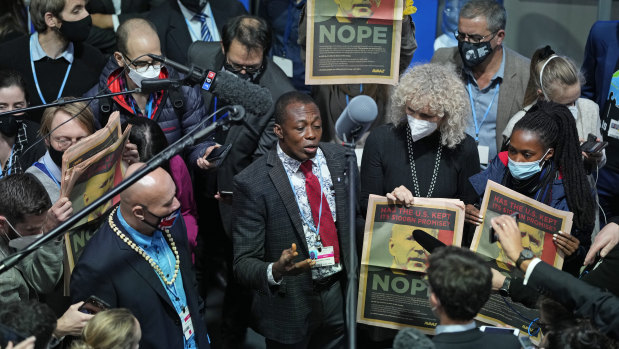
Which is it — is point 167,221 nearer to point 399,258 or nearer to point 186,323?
point 186,323

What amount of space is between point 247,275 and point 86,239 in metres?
1.00

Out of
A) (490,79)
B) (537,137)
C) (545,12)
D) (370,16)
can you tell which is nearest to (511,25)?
(545,12)

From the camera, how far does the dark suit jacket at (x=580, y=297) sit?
3.71 m

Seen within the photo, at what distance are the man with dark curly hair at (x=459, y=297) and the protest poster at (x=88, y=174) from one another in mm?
2107

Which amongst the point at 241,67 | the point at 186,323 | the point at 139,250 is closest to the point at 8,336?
the point at 139,250

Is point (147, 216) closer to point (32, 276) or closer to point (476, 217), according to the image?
point (32, 276)

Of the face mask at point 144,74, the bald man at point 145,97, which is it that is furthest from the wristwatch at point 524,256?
the face mask at point 144,74

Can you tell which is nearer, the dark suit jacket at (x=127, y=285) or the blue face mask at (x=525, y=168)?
the dark suit jacket at (x=127, y=285)

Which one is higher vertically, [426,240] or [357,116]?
[357,116]

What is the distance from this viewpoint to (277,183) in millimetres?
4773

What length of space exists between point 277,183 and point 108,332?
1537 millimetres

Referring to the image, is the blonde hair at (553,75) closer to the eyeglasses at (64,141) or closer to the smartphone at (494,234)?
the smartphone at (494,234)

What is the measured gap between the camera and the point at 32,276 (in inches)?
169

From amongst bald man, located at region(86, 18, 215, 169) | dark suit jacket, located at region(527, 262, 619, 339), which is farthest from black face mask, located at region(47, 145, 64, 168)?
dark suit jacket, located at region(527, 262, 619, 339)
